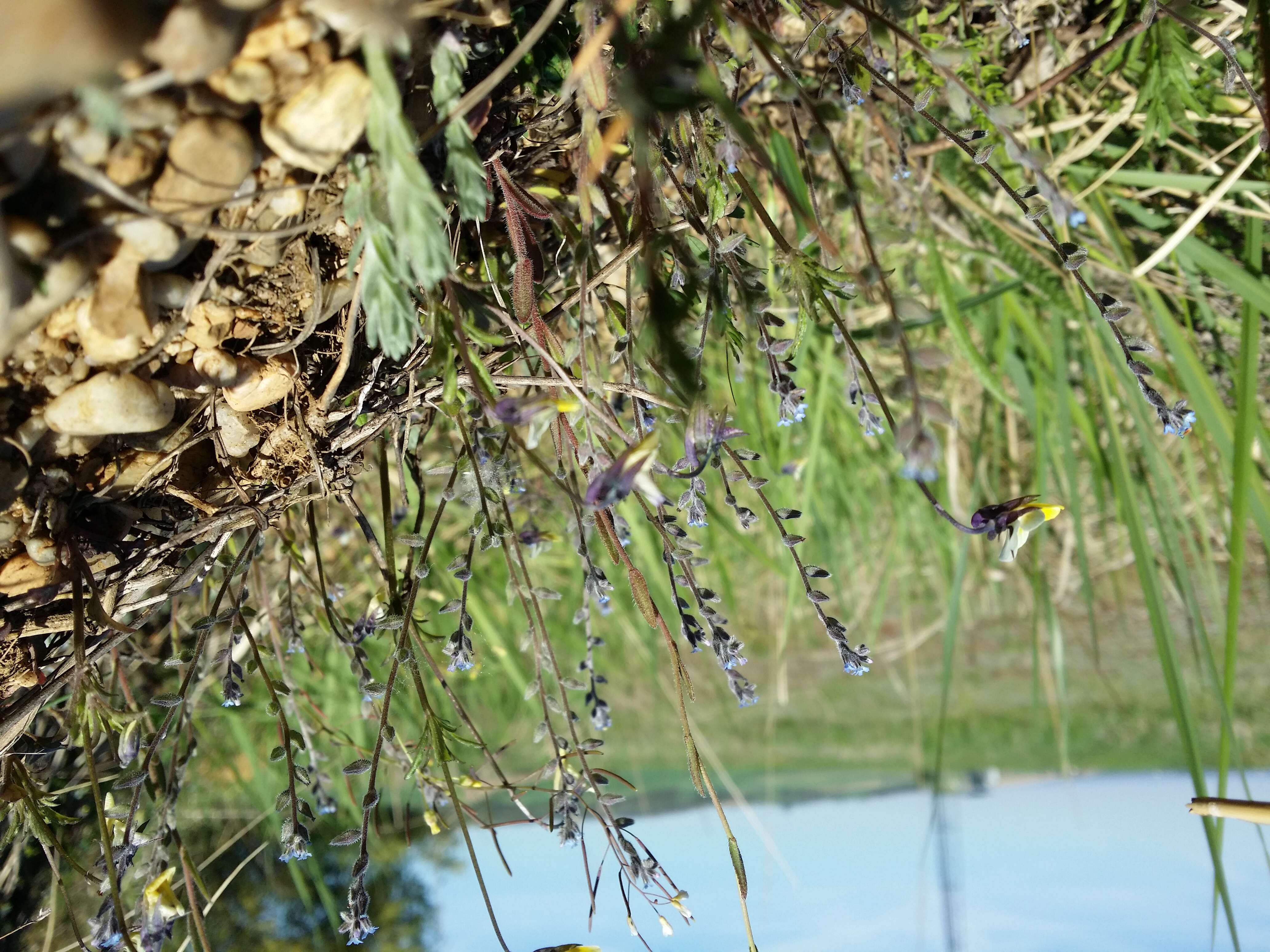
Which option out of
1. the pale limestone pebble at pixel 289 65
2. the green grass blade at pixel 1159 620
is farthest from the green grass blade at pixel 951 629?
the pale limestone pebble at pixel 289 65

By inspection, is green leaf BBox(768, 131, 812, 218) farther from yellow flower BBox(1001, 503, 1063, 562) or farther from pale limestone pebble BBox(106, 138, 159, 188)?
pale limestone pebble BBox(106, 138, 159, 188)

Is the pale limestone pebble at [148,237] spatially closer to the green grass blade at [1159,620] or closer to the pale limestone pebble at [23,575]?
the pale limestone pebble at [23,575]

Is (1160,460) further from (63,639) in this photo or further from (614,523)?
(63,639)

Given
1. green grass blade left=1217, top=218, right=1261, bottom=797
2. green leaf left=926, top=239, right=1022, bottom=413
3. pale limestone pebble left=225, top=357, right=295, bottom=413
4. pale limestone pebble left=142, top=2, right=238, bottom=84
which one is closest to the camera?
pale limestone pebble left=142, top=2, right=238, bottom=84

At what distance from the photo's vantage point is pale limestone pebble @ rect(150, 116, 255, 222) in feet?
0.66

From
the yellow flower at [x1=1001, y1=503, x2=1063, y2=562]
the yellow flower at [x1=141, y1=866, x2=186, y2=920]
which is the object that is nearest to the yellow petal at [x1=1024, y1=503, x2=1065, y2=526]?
the yellow flower at [x1=1001, y1=503, x2=1063, y2=562]

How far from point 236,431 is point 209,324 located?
6 centimetres

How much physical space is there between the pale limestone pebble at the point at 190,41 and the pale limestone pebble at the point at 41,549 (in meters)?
0.19

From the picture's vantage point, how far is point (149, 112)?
0.63 feet

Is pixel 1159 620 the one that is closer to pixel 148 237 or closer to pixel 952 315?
pixel 952 315

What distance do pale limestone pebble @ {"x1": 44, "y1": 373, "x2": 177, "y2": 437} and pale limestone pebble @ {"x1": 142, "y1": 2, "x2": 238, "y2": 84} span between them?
0.11m

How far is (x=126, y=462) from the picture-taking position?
11.3 inches

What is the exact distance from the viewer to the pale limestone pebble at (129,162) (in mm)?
198

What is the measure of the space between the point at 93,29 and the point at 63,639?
0.27m
